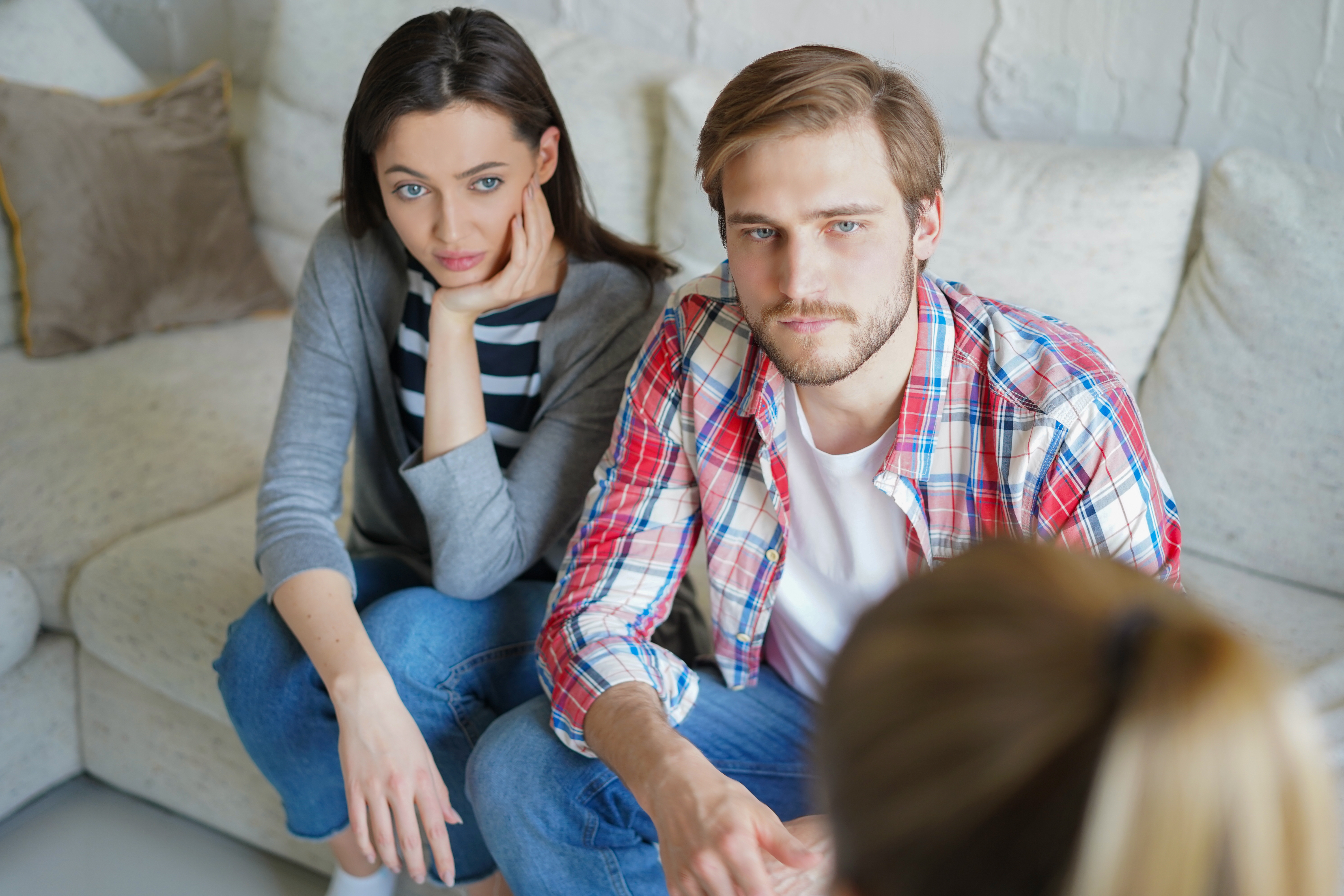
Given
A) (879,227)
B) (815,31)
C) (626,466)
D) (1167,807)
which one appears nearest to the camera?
(1167,807)

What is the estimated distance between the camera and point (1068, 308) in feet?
4.50

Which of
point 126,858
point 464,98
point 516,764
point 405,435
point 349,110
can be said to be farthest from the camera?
point 349,110

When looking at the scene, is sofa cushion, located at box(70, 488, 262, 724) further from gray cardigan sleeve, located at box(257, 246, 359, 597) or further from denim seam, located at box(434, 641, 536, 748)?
denim seam, located at box(434, 641, 536, 748)

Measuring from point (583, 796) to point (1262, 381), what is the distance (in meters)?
0.97

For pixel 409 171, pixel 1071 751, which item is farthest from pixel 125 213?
pixel 1071 751

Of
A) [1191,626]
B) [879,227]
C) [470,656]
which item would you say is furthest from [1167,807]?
[470,656]

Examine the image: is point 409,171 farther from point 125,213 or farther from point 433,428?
point 125,213

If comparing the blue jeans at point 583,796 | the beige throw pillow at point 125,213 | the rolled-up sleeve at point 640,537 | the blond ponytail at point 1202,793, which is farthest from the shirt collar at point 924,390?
the beige throw pillow at point 125,213

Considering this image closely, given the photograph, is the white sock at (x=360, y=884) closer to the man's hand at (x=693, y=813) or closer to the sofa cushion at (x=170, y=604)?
the sofa cushion at (x=170, y=604)

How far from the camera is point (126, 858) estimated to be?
1.46 metres

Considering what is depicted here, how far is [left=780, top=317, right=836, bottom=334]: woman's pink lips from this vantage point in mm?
917

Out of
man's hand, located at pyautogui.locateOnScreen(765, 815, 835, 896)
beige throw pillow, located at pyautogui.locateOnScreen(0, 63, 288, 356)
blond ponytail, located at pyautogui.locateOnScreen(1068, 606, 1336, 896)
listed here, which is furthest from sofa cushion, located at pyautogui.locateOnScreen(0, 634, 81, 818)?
blond ponytail, located at pyautogui.locateOnScreen(1068, 606, 1336, 896)

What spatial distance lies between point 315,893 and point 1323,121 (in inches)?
69.1

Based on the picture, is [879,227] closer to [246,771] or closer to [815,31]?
[815,31]
